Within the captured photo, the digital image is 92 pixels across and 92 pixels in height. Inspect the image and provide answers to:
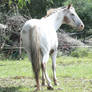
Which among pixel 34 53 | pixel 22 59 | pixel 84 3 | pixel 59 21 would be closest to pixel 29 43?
pixel 34 53

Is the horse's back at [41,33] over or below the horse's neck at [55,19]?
below

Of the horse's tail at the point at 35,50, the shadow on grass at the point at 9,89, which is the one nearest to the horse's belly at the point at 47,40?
the horse's tail at the point at 35,50

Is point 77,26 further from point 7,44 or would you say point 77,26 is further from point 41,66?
point 7,44

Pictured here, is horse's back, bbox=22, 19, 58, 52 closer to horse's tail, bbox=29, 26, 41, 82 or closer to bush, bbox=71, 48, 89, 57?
horse's tail, bbox=29, 26, 41, 82

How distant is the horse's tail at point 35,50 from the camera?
17.8ft

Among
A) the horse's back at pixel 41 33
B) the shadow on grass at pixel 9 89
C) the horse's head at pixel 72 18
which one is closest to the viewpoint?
the horse's back at pixel 41 33

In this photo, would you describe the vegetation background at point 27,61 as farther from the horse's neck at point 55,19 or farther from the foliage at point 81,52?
the horse's neck at point 55,19

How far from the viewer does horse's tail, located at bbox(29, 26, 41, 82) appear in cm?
542

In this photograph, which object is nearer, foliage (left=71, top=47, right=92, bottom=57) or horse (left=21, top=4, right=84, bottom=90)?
horse (left=21, top=4, right=84, bottom=90)

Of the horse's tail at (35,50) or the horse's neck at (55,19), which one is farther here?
the horse's neck at (55,19)

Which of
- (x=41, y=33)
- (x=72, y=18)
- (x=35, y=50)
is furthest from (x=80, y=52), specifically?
(x=35, y=50)

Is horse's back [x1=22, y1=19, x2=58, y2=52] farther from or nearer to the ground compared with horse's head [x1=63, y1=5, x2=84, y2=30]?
nearer to the ground

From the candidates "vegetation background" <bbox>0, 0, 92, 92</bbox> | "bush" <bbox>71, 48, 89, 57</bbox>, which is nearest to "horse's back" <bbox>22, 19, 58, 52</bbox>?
"vegetation background" <bbox>0, 0, 92, 92</bbox>

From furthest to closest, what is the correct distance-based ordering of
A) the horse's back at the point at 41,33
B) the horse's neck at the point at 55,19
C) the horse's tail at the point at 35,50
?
the horse's neck at the point at 55,19 < the horse's back at the point at 41,33 < the horse's tail at the point at 35,50
